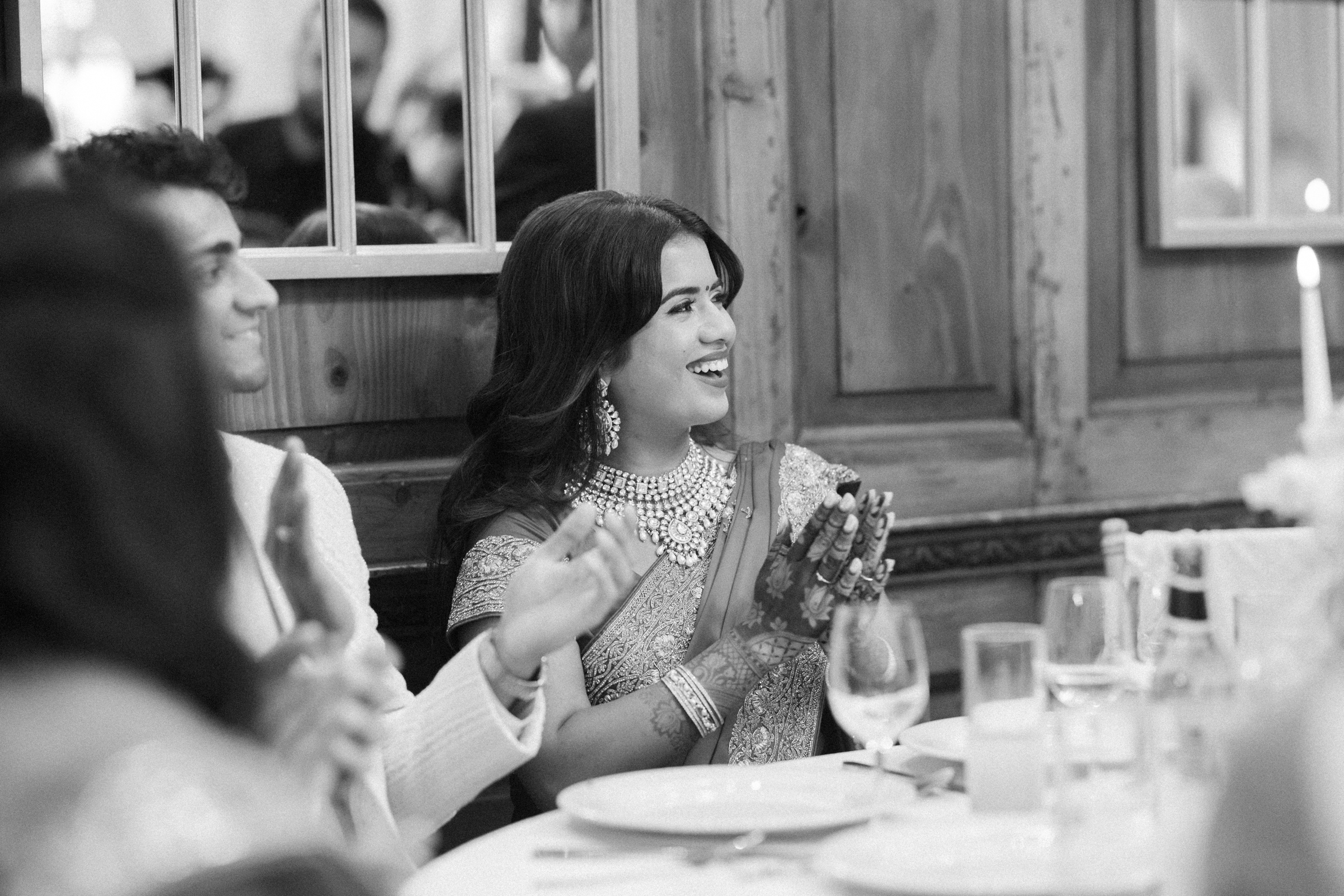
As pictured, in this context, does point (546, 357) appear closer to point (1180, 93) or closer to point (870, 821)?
point (870, 821)

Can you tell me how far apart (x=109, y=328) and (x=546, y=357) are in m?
1.71

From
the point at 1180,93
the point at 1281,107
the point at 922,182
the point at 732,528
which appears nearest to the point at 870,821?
the point at 732,528

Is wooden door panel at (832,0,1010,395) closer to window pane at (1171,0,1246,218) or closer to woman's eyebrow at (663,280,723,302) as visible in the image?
window pane at (1171,0,1246,218)

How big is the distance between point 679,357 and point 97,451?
1.73m

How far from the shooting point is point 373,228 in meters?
2.44

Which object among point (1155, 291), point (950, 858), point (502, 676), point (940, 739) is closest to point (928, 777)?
point (940, 739)

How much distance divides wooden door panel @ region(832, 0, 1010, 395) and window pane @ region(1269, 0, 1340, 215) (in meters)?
0.71

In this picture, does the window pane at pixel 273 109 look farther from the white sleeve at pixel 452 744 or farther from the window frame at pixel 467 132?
the white sleeve at pixel 452 744

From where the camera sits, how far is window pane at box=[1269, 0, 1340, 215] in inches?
134

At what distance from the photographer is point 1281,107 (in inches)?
135

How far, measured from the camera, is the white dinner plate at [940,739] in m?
1.60

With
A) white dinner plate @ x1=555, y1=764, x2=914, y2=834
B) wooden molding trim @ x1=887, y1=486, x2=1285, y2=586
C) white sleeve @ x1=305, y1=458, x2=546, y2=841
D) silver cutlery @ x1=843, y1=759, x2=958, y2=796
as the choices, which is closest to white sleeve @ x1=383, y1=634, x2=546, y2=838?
white sleeve @ x1=305, y1=458, x2=546, y2=841

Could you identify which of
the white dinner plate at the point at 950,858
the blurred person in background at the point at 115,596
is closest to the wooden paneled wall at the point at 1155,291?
the white dinner plate at the point at 950,858

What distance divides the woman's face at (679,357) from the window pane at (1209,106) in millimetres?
1282
